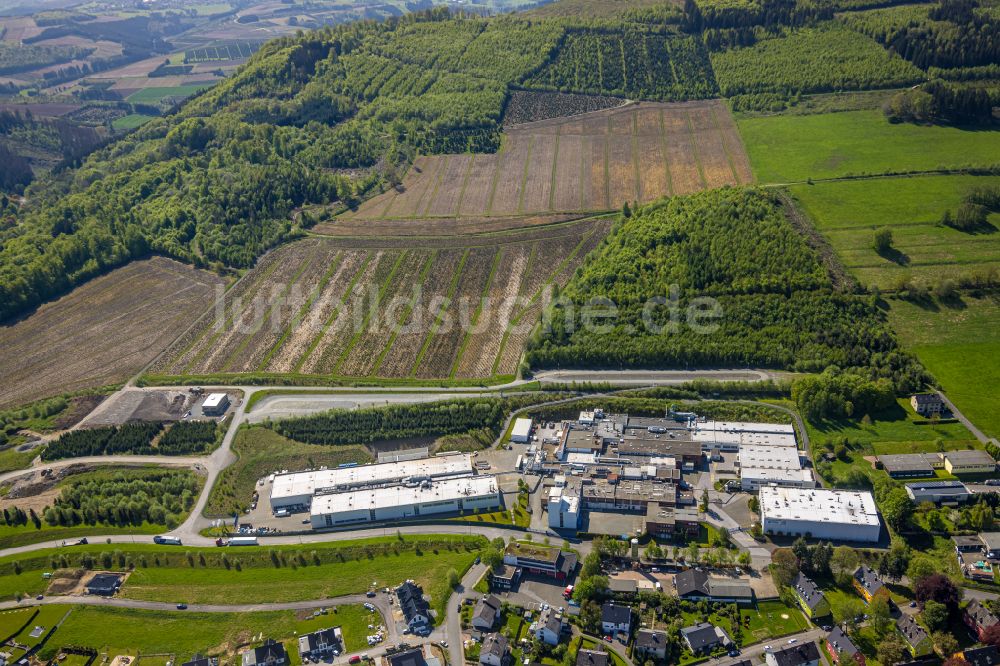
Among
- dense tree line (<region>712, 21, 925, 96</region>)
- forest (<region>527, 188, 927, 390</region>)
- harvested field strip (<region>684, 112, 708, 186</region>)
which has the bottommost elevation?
forest (<region>527, 188, 927, 390</region>)

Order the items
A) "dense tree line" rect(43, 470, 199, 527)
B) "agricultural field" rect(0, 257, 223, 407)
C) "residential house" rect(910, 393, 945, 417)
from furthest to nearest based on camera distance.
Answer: "agricultural field" rect(0, 257, 223, 407)
"residential house" rect(910, 393, 945, 417)
"dense tree line" rect(43, 470, 199, 527)

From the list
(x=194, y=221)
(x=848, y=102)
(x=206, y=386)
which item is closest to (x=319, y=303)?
(x=206, y=386)

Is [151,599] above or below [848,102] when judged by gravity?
below

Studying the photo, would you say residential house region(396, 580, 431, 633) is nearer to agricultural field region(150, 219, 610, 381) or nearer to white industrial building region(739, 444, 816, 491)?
white industrial building region(739, 444, 816, 491)

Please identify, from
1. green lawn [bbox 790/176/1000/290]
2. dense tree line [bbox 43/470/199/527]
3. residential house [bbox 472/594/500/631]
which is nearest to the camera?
residential house [bbox 472/594/500/631]

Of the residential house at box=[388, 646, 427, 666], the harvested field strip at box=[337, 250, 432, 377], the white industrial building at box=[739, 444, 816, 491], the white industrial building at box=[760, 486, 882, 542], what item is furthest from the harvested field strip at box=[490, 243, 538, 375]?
the residential house at box=[388, 646, 427, 666]

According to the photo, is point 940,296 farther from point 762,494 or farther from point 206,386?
point 206,386
